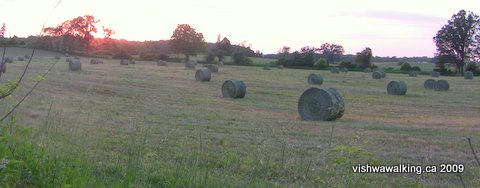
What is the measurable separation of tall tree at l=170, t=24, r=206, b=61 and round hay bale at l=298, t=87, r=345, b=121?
73.7 metres

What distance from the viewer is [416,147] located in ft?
37.5

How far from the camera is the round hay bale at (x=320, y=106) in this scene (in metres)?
17.5

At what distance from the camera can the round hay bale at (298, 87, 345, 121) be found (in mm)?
→ 17547

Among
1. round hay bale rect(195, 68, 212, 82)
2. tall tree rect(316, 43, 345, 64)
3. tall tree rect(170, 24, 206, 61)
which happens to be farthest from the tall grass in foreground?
tall tree rect(316, 43, 345, 64)

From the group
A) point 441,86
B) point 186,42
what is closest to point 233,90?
point 441,86

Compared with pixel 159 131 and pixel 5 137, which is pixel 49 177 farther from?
pixel 159 131

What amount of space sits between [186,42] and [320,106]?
2996 inches

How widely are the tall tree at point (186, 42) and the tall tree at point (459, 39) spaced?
3662 cm

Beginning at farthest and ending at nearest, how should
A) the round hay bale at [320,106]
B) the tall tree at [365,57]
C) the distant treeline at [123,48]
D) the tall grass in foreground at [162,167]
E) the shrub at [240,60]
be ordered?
the distant treeline at [123,48] → the tall tree at [365,57] → the shrub at [240,60] → the round hay bale at [320,106] → the tall grass in foreground at [162,167]

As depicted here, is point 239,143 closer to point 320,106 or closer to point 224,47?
point 320,106

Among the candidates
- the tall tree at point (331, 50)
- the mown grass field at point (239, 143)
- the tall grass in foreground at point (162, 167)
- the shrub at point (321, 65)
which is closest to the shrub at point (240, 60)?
the shrub at point (321, 65)

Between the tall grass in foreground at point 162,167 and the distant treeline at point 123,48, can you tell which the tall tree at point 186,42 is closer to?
the distant treeline at point 123,48

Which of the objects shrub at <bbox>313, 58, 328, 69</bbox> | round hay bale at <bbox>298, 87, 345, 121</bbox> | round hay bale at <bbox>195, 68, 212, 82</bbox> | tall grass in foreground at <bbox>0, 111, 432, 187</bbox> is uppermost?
tall grass in foreground at <bbox>0, 111, 432, 187</bbox>

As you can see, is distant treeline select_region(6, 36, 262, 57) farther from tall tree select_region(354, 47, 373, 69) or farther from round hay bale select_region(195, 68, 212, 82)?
round hay bale select_region(195, 68, 212, 82)
